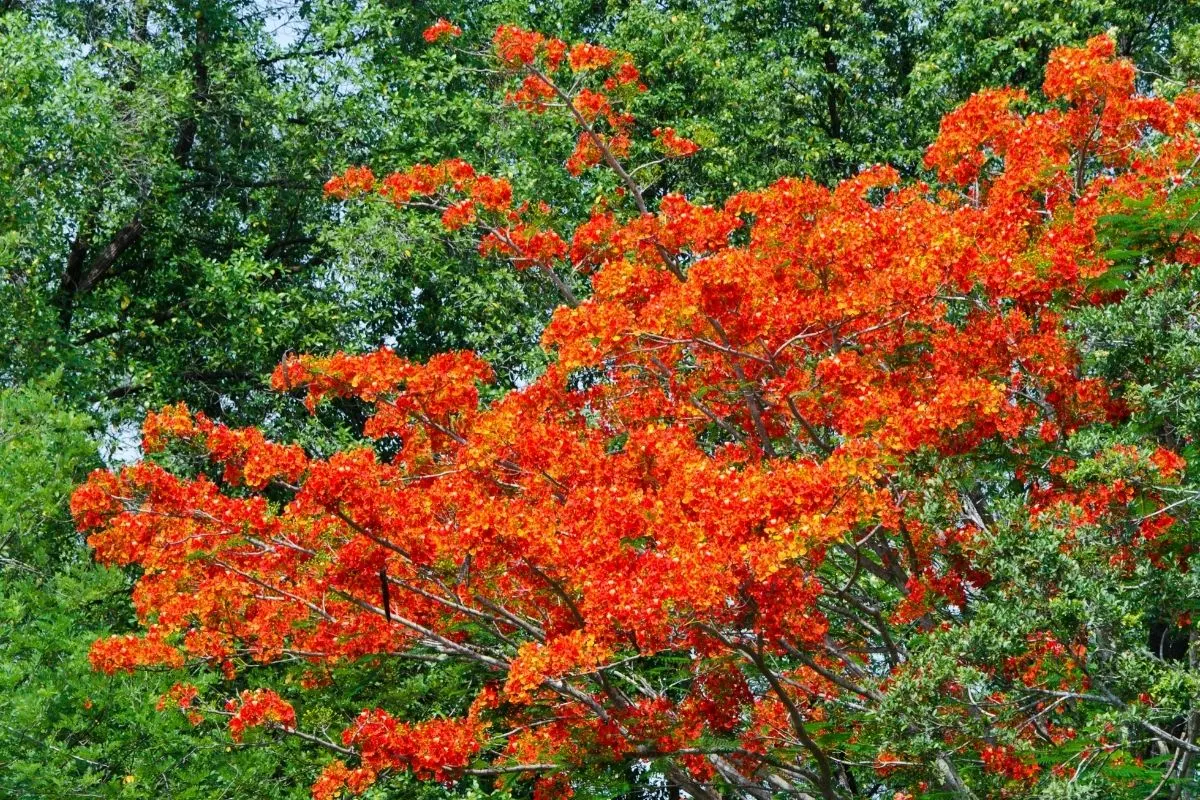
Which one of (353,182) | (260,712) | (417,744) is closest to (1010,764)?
(417,744)

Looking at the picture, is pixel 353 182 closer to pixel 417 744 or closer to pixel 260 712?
pixel 260 712

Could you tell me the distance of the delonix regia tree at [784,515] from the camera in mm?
7496

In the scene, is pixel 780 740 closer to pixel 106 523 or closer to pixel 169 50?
pixel 106 523

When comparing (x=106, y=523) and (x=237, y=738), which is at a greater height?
(x=106, y=523)

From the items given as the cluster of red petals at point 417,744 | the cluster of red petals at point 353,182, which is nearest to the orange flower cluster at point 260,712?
the cluster of red petals at point 417,744

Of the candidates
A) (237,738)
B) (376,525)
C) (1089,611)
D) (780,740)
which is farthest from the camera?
(237,738)

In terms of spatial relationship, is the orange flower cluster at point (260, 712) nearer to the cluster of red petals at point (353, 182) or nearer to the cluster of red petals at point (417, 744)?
the cluster of red petals at point (417, 744)

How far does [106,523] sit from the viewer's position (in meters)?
10.2

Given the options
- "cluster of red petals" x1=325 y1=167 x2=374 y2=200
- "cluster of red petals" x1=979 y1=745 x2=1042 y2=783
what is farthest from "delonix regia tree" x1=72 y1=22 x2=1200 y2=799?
"cluster of red petals" x1=325 y1=167 x2=374 y2=200

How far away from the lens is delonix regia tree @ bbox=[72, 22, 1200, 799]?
750 cm

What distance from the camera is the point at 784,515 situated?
293 inches

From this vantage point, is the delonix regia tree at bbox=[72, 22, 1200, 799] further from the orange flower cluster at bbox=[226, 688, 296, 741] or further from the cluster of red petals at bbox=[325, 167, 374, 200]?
the cluster of red petals at bbox=[325, 167, 374, 200]

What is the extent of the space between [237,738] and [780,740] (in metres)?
4.16

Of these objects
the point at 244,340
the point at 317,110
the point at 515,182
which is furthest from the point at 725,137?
the point at 244,340
